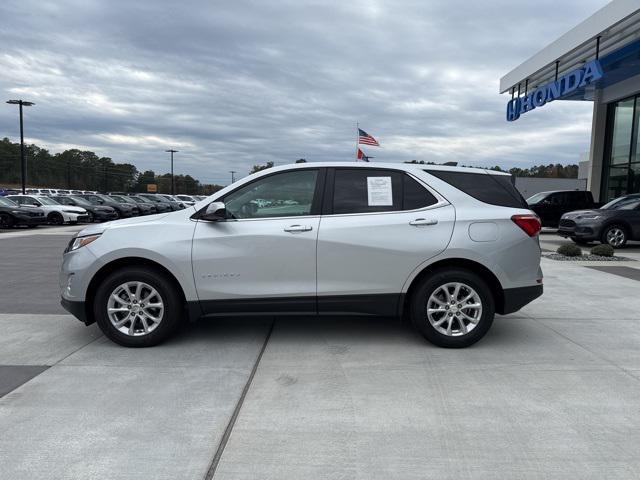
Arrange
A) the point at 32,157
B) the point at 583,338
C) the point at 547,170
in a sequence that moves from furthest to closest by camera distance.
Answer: the point at 32,157 → the point at 547,170 → the point at 583,338

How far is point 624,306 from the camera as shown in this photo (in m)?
6.70

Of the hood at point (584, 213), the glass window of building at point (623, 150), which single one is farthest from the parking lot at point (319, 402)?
the glass window of building at point (623, 150)

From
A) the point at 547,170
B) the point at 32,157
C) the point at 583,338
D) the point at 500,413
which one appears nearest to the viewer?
the point at 500,413

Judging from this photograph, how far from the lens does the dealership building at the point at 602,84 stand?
603 inches

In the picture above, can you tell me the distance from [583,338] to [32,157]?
11260 centimetres

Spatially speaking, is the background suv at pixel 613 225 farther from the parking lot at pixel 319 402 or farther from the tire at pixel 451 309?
the tire at pixel 451 309

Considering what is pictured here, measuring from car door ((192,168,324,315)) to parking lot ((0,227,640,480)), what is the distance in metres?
0.49

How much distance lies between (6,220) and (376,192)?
2072cm

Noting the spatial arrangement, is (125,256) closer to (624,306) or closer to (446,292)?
(446,292)

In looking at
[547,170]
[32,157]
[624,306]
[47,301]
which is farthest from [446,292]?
[32,157]

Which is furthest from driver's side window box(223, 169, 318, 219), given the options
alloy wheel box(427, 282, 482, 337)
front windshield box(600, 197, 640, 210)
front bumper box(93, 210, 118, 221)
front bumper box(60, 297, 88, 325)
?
front bumper box(93, 210, 118, 221)

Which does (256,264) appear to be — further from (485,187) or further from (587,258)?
(587,258)

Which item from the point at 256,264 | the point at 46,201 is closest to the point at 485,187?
the point at 256,264

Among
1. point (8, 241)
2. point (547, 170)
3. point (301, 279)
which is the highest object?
point (547, 170)
